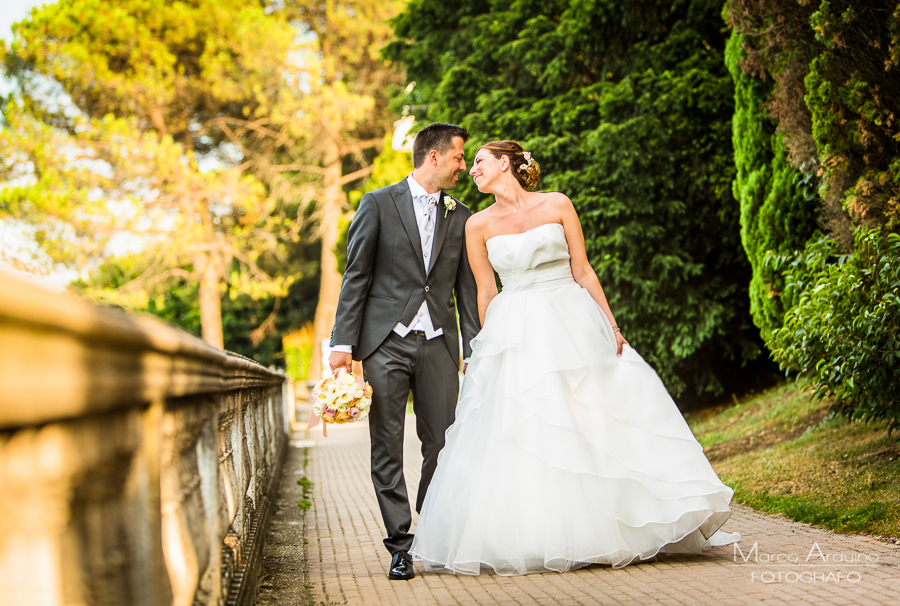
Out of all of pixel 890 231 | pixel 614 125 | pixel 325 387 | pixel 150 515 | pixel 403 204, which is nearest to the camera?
pixel 150 515

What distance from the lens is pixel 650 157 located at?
11.7 m

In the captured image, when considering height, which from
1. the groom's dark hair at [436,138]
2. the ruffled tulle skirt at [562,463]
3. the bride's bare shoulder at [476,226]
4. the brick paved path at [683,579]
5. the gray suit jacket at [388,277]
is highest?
the groom's dark hair at [436,138]

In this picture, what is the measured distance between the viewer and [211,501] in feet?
8.01

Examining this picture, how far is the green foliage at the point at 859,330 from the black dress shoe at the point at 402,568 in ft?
10.6

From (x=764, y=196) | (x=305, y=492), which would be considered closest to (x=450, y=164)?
(x=305, y=492)

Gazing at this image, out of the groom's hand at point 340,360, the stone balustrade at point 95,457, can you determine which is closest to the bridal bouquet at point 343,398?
the groom's hand at point 340,360

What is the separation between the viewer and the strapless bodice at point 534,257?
4367 millimetres

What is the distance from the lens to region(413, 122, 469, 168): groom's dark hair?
14.1 feet

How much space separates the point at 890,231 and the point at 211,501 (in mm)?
5312

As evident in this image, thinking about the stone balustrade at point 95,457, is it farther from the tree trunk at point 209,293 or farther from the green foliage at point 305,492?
the tree trunk at point 209,293

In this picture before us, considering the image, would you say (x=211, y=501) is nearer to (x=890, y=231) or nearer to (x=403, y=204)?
(x=403, y=204)

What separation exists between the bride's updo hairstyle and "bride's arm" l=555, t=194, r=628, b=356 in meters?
0.25

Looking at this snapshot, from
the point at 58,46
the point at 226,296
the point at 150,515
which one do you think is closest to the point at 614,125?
the point at 150,515

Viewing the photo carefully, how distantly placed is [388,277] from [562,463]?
1.29 meters
